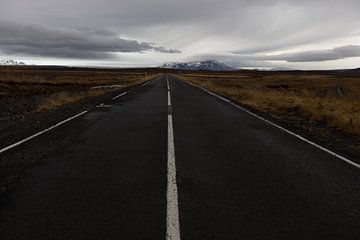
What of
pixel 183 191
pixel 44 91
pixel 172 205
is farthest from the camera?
pixel 44 91

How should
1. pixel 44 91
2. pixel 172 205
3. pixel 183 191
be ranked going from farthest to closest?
pixel 44 91 < pixel 183 191 < pixel 172 205

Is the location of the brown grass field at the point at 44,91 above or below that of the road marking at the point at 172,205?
below

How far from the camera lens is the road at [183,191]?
161 inches

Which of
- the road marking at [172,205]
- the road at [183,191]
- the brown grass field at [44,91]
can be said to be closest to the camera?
the road marking at [172,205]

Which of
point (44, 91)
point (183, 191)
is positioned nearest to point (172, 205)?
point (183, 191)

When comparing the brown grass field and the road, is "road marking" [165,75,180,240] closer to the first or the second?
the road

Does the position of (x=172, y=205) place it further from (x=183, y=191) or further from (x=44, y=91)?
(x=44, y=91)

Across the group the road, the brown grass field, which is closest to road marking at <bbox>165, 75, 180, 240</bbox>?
the road

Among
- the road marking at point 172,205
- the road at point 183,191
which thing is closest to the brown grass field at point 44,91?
the road at point 183,191

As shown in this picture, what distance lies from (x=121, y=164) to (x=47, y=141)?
2988 mm

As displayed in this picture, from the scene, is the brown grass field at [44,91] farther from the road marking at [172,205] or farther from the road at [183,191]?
the road marking at [172,205]

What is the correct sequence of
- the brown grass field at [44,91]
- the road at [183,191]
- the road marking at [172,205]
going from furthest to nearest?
1. the brown grass field at [44,91]
2. the road at [183,191]
3. the road marking at [172,205]

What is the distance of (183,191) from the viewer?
5316mm

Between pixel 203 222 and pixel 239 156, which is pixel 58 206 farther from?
pixel 239 156
